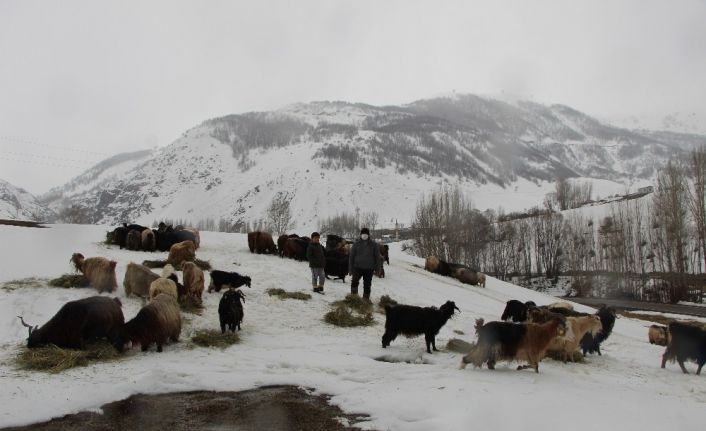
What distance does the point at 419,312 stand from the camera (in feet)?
33.0

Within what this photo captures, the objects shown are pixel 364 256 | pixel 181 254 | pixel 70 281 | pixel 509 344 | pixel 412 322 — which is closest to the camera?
pixel 509 344

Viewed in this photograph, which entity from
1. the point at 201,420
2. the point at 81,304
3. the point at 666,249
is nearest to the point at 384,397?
the point at 201,420

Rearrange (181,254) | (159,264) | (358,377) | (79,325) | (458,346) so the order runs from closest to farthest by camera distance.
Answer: (358,377), (79,325), (458,346), (159,264), (181,254)

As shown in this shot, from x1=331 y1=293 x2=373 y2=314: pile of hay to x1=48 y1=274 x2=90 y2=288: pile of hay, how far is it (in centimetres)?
683

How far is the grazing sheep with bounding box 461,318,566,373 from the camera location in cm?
814

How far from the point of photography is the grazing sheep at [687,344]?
9977mm

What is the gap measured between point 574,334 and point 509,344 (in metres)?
3.00

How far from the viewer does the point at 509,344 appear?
8125mm

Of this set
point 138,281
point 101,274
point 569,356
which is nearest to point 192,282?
point 138,281

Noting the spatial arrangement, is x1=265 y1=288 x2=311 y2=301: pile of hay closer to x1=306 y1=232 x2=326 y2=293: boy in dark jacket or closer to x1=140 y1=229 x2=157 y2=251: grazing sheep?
x1=306 y1=232 x2=326 y2=293: boy in dark jacket

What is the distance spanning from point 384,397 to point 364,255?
761cm

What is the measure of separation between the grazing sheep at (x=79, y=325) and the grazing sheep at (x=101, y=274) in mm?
3365

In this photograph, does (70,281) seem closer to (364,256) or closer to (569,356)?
(364,256)

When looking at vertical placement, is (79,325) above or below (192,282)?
below
